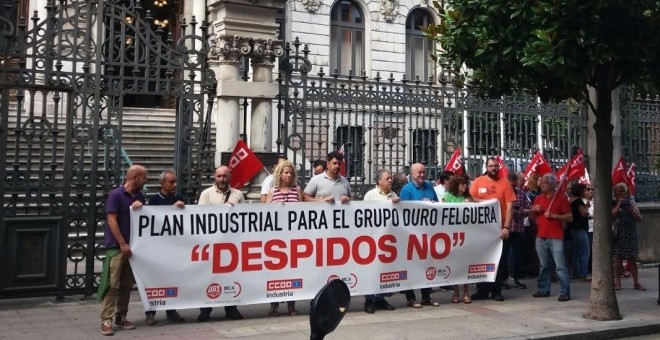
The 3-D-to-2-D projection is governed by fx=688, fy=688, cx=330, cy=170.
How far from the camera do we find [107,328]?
7.64 metres

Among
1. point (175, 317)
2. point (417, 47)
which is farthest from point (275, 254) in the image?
point (417, 47)

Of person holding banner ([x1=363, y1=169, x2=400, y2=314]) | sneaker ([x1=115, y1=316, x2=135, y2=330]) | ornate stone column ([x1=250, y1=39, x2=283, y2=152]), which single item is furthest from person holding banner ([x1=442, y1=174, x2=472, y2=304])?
sneaker ([x1=115, y1=316, x2=135, y2=330])

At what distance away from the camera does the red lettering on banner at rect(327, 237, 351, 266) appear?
904 cm

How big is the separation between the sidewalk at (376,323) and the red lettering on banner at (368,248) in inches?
28.2

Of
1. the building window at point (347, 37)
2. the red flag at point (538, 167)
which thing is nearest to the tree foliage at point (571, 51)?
the red flag at point (538, 167)

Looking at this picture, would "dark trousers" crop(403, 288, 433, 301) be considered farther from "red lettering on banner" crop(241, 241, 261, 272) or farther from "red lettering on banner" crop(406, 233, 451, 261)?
"red lettering on banner" crop(241, 241, 261, 272)

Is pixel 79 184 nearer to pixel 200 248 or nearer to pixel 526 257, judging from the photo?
pixel 200 248

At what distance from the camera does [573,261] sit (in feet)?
41.7

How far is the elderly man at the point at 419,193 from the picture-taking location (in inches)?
384

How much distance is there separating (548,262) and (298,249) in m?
4.16

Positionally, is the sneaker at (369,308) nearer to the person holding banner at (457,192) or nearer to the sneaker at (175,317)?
the person holding banner at (457,192)

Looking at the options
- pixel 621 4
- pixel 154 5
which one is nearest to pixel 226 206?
pixel 621 4

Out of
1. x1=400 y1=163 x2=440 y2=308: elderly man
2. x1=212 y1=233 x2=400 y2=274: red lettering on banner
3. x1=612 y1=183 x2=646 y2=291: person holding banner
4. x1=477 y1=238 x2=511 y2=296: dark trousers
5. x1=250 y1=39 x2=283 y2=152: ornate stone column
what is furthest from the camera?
x1=612 y1=183 x2=646 y2=291: person holding banner

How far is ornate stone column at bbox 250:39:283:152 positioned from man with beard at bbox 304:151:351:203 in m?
2.45
